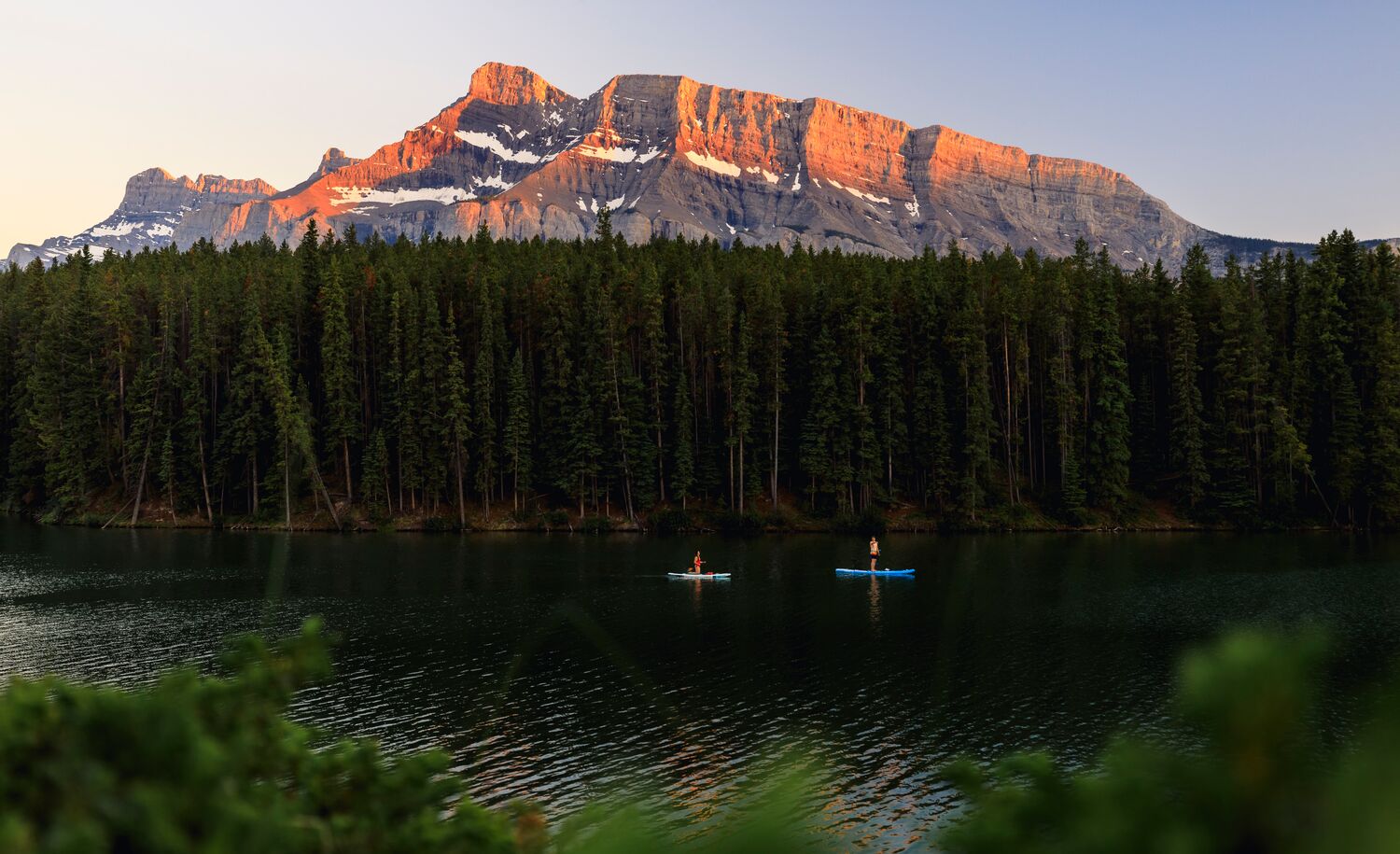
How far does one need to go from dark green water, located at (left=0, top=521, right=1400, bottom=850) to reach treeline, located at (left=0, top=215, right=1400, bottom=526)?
49.3ft

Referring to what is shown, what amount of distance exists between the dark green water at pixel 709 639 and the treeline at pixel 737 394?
49.3 feet

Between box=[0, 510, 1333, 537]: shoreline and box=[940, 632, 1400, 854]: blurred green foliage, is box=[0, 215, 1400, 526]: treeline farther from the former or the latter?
box=[940, 632, 1400, 854]: blurred green foliage

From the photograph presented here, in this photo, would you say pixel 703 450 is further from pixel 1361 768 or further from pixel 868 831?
pixel 1361 768

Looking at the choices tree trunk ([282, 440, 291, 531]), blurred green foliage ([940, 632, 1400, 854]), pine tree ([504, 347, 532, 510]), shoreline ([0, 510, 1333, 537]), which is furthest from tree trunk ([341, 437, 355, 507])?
blurred green foliage ([940, 632, 1400, 854])

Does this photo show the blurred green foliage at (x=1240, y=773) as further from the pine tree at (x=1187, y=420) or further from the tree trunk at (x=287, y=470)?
the pine tree at (x=1187, y=420)

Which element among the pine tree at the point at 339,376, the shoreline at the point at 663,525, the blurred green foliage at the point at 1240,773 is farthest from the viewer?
the pine tree at the point at 339,376

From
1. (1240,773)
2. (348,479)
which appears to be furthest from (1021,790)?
(348,479)

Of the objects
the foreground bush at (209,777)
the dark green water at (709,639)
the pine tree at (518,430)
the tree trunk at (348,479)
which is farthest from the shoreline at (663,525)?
the foreground bush at (209,777)

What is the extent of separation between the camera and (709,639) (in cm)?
3925

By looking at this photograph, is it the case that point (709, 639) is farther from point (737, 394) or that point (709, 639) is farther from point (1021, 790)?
point (737, 394)

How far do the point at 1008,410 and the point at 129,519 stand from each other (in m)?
82.0

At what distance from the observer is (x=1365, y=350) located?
85250mm

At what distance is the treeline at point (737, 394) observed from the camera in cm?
8475

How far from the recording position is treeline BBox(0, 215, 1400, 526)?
278 ft
